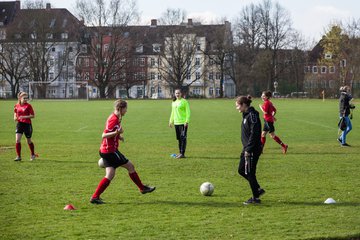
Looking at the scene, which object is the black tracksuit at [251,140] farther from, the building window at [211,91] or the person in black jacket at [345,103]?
the building window at [211,91]

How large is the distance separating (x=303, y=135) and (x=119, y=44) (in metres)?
71.8

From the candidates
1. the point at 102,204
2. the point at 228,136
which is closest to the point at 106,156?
the point at 102,204

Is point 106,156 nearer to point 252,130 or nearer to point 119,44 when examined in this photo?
A: point 252,130

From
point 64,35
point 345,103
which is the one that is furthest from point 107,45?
point 345,103

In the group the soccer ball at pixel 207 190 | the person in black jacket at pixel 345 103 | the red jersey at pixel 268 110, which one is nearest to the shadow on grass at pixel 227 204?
the soccer ball at pixel 207 190

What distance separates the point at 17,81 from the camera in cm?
8838

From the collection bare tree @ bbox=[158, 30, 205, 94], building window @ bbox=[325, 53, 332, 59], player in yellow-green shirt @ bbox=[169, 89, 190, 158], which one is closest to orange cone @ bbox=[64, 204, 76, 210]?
player in yellow-green shirt @ bbox=[169, 89, 190, 158]

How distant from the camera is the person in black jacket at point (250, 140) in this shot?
32.1ft

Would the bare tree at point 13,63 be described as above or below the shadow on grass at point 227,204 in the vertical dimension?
above

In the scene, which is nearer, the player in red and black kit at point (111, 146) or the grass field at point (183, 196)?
the grass field at point (183, 196)

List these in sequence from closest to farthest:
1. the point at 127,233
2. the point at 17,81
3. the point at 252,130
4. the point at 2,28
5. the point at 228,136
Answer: the point at 127,233 → the point at 252,130 → the point at 228,136 → the point at 17,81 → the point at 2,28

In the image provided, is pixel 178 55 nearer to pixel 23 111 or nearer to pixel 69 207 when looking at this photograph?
pixel 23 111

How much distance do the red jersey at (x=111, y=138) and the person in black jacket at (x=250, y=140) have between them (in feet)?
6.87

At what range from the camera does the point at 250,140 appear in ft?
32.2
